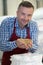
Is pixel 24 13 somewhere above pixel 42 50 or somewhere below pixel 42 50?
above

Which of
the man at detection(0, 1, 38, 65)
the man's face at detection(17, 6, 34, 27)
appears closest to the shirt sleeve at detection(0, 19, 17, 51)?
the man at detection(0, 1, 38, 65)

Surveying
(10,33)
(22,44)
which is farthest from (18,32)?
(22,44)

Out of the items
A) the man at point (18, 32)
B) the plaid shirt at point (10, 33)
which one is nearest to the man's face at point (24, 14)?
the man at point (18, 32)

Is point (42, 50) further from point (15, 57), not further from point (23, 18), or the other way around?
point (15, 57)

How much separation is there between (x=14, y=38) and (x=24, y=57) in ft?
1.19

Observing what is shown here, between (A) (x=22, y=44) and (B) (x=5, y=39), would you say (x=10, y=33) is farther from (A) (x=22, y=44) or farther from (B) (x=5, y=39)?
(A) (x=22, y=44)

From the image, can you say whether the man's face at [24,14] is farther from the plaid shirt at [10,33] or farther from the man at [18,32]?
the plaid shirt at [10,33]

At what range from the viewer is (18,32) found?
1360 mm

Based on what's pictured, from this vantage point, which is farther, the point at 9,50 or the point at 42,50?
the point at 42,50

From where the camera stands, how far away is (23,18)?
126cm

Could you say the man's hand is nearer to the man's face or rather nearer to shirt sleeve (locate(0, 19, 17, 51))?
shirt sleeve (locate(0, 19, 17, 51))

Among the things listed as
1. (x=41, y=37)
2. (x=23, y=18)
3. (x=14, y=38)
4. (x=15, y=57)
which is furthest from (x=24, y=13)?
(x=41, y=37)

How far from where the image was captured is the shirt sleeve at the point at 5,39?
126 centimetres

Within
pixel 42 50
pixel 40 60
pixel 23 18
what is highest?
pixel 23 18
